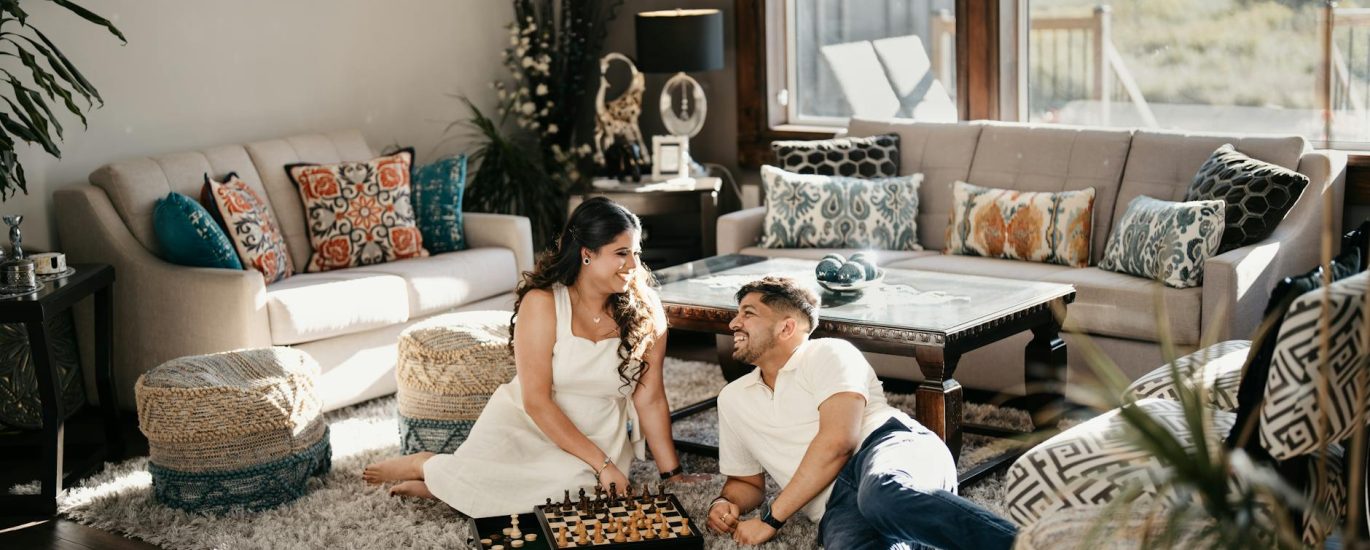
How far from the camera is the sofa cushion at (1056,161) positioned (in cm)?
473

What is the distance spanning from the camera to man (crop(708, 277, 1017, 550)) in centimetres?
275

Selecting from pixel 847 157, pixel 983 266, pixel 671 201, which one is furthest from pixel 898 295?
pixel 671 201

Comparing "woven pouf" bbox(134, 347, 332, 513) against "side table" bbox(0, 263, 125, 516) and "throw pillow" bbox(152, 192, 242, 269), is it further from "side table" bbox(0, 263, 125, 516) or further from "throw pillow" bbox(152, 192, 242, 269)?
"throw pillow" bbox(152, 192, 242, 269)

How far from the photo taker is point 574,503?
10.4 ft

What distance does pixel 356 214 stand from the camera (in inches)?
199

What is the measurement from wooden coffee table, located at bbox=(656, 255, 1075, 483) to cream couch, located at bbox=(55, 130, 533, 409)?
1.02 metres

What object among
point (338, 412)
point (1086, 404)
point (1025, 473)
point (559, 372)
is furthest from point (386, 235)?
point (1025, 473)

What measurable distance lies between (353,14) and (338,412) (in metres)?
1.97

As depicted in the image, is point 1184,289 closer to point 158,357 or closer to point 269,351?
point 269,351

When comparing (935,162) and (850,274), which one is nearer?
(850,274)

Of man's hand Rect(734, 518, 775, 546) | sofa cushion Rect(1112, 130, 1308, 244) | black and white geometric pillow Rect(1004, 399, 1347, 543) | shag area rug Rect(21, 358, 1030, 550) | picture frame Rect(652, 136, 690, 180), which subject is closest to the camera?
black and white geometric pillow Rect(1004, 399, 1347, 543)

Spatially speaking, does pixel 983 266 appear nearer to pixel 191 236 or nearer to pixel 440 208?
pixel 440 208

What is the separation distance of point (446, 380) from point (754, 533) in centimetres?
109

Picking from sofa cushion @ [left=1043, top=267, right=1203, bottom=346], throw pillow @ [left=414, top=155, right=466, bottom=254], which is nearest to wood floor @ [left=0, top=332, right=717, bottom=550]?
throw pillow @ [left=414, top=155, right=466, bottom=254]
